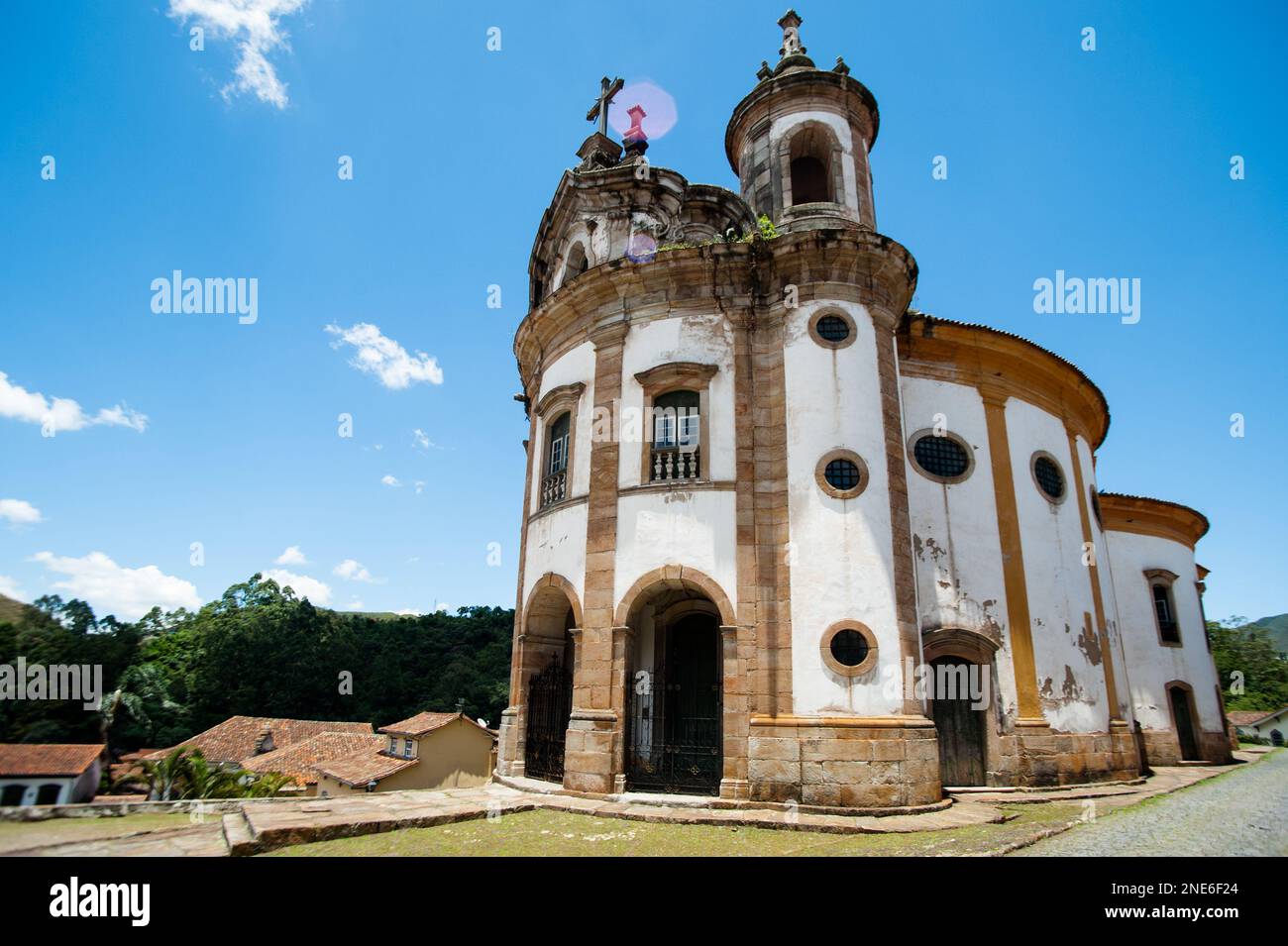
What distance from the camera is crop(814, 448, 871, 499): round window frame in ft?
38.9

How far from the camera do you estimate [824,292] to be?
12945 millimetres

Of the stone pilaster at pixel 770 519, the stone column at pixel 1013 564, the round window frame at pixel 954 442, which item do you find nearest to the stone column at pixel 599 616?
the stone pilaster at pixel 770 519

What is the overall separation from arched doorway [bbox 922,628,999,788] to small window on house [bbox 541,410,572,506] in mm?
7869

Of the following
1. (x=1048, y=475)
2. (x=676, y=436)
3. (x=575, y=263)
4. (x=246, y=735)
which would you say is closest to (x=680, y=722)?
(x=676, y=436)

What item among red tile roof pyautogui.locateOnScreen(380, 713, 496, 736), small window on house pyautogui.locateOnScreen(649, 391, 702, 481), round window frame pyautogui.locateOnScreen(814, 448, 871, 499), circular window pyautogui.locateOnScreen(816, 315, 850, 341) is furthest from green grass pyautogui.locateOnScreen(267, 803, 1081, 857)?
red tile roof pyautogui.locateOnScreen(380, 713, 496, 736)

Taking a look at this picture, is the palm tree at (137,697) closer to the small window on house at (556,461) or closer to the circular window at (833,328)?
the small window on house at (556,461)

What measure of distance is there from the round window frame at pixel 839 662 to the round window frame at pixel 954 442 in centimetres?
457

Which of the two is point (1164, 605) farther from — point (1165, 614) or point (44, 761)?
point (44, 761)

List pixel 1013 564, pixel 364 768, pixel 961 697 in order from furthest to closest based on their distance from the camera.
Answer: pixel 364 768
pixel 1013 564
pixel 961 697

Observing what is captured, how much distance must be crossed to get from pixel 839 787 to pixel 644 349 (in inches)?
331

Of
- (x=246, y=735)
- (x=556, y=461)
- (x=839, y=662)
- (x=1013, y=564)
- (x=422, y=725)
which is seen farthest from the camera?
(x=246, y=735)

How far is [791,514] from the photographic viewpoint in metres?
11.9

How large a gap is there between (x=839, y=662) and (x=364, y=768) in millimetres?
22340

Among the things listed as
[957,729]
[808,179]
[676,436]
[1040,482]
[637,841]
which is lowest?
[637,841]
